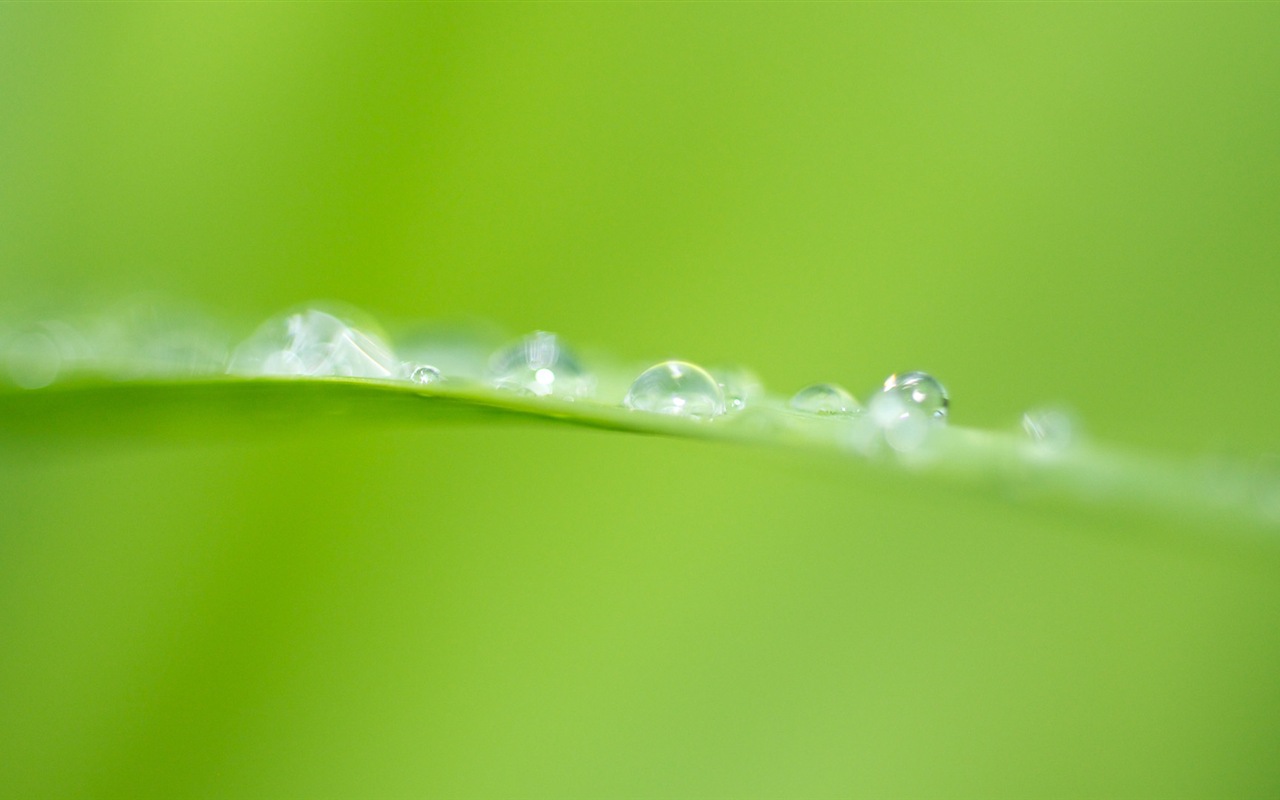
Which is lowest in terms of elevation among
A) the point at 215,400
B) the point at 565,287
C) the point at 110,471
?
the point at 215,400

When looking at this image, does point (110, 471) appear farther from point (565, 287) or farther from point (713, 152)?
point (713, 152)

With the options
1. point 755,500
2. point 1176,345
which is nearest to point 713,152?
point 755,500

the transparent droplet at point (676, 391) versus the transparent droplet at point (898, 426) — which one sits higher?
the transparent droplet at point (676, 391)

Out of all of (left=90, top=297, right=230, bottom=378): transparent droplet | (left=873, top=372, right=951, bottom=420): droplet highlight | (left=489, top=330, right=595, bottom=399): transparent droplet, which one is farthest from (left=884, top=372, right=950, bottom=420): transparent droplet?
(left=90, top=297, right=230, bottom=378): transparent droplet

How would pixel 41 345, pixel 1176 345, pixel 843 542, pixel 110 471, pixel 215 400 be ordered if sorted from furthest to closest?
pixel 1176 345
pixel 843 542
pixel 110 471
pixel 41 345
pixel 215 400

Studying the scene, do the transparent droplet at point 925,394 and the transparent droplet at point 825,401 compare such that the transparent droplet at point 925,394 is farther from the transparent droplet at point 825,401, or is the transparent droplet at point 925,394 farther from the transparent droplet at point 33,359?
the transparent droplet at point 33,359

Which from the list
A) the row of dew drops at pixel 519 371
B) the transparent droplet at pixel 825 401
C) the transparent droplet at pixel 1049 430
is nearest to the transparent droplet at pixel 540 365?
the row of dew drops at pixel 519 371

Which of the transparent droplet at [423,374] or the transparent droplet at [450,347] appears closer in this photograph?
the transparent droplet at [423,374]
